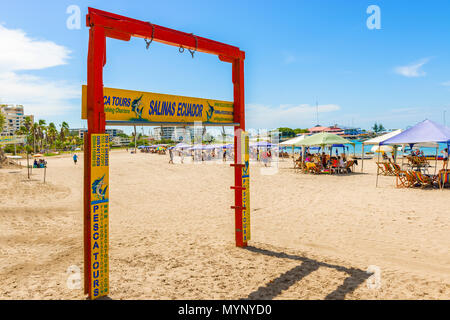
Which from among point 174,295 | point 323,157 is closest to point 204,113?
point 174,295

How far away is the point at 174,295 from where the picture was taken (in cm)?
389

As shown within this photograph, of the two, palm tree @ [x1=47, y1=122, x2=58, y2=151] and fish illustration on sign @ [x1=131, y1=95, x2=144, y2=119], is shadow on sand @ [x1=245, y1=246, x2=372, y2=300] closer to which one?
fish illustration on sign @ [x1=131, y1=95, x2=144, y2=119]

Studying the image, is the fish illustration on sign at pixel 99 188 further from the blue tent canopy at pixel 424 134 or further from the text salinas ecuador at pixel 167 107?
the blue tent canopy at pixel 424 134

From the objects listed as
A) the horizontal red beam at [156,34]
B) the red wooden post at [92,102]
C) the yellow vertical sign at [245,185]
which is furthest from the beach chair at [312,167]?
the red wooden post at [92,102]

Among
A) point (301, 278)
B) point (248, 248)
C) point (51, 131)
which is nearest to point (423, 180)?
point (248, 248)

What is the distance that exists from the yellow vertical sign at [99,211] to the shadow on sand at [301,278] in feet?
6.48

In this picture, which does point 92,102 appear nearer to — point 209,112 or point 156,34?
point 156,34

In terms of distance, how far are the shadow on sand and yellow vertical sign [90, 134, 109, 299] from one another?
6.48 feet

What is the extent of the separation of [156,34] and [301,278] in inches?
169

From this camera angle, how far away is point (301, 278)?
4.37m

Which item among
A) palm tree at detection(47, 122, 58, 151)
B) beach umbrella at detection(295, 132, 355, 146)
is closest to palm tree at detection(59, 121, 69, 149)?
palm tree at detection(47, 122, 58, 151)

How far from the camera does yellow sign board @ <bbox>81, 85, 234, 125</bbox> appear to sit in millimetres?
3879
